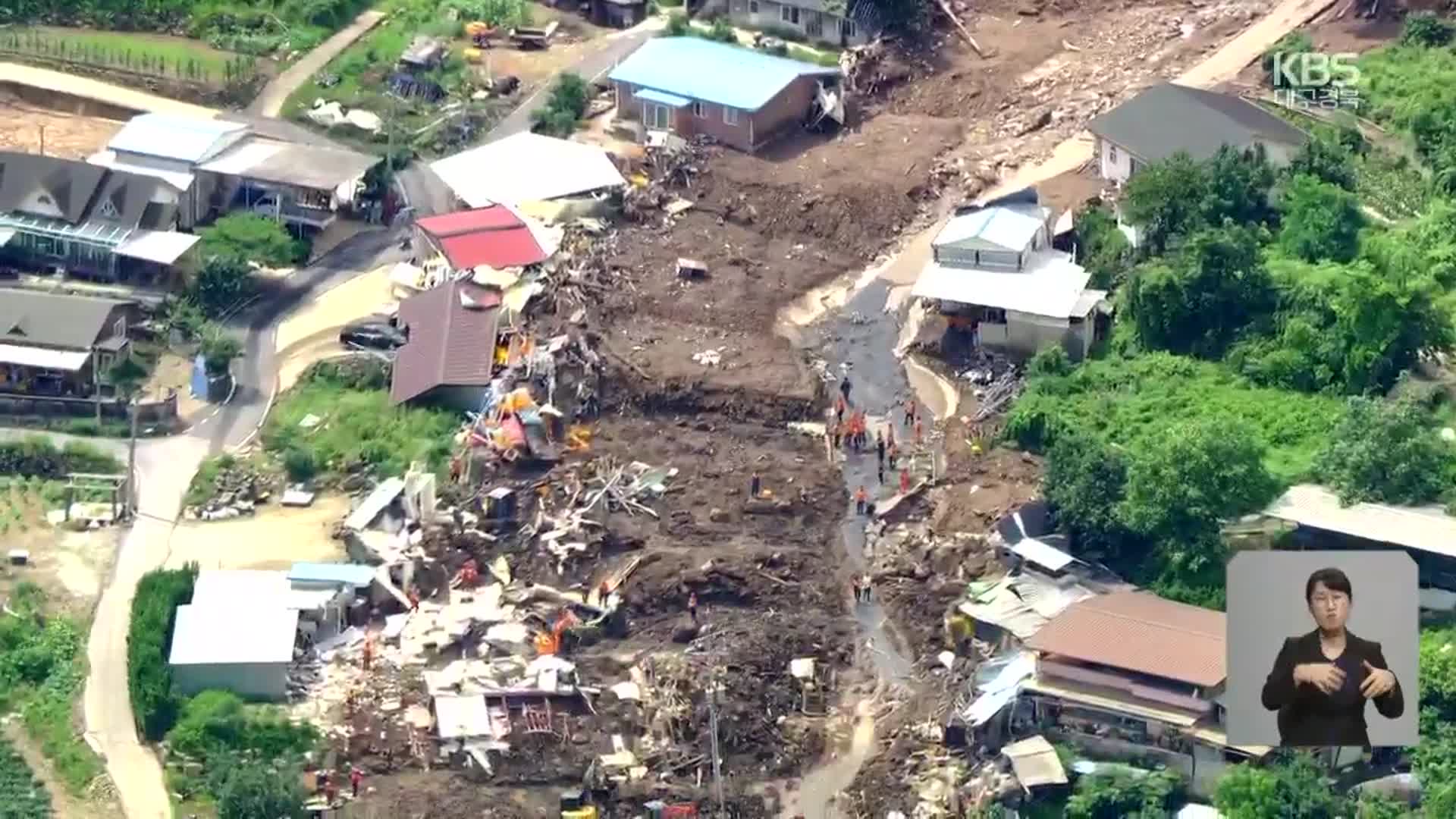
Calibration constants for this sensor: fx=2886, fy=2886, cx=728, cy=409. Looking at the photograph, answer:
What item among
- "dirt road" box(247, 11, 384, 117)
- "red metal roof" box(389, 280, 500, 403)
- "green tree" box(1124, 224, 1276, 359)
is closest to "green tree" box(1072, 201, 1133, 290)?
"green tree" box(1124, 224, 1276, 359)

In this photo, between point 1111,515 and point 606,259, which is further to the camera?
point 606,259

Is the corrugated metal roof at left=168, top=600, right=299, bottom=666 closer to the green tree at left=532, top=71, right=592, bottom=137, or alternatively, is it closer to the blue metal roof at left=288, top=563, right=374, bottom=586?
the blue metal roof at left=288, top=563, right=374, bottom=586

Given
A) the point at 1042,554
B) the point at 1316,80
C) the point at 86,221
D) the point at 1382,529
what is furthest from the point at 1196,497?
the point at 86,221

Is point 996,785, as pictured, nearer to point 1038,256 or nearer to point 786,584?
point 786,584

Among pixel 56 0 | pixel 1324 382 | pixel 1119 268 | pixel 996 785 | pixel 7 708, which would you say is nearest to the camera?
pixel 996 785

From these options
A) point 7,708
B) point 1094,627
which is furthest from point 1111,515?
point 7,708

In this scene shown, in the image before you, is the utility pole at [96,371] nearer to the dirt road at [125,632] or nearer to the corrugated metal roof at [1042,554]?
the dirt road at [125,632]
